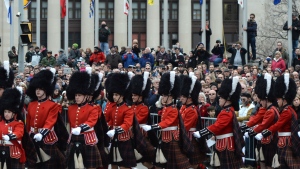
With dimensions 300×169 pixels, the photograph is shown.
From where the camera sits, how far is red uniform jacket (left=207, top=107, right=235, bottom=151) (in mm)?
16234

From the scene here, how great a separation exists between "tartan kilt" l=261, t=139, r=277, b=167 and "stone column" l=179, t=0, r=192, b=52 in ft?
132

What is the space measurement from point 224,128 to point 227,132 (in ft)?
0.31

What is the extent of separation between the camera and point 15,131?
15.1 m

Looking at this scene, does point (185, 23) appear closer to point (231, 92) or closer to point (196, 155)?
point (196, 155)

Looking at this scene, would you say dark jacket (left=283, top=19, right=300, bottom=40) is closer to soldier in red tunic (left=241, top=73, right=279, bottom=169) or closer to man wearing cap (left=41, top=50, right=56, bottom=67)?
man wearing cap (left=41, top=50, right=56, bottom=67)

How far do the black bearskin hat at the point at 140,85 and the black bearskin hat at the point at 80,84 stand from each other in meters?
1.08

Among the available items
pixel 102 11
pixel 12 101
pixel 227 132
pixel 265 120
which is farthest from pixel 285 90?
pixel 102 11

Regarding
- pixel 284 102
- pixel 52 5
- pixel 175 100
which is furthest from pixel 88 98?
pixel 52 5

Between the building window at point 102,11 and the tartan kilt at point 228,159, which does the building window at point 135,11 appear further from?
the tartan kilt at point 228,159

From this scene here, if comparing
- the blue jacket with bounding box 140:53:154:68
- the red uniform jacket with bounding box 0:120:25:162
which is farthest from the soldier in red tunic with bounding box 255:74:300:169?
the blue jacket with bounding box 140:53:154:68

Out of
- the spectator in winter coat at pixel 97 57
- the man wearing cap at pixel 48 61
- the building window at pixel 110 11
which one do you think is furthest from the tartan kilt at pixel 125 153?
the building window at pixel 110 11

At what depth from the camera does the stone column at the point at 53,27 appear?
55469 millimetres

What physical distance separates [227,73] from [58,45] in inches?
1300

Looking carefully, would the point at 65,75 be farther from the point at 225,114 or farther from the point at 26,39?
the point at 225,114
